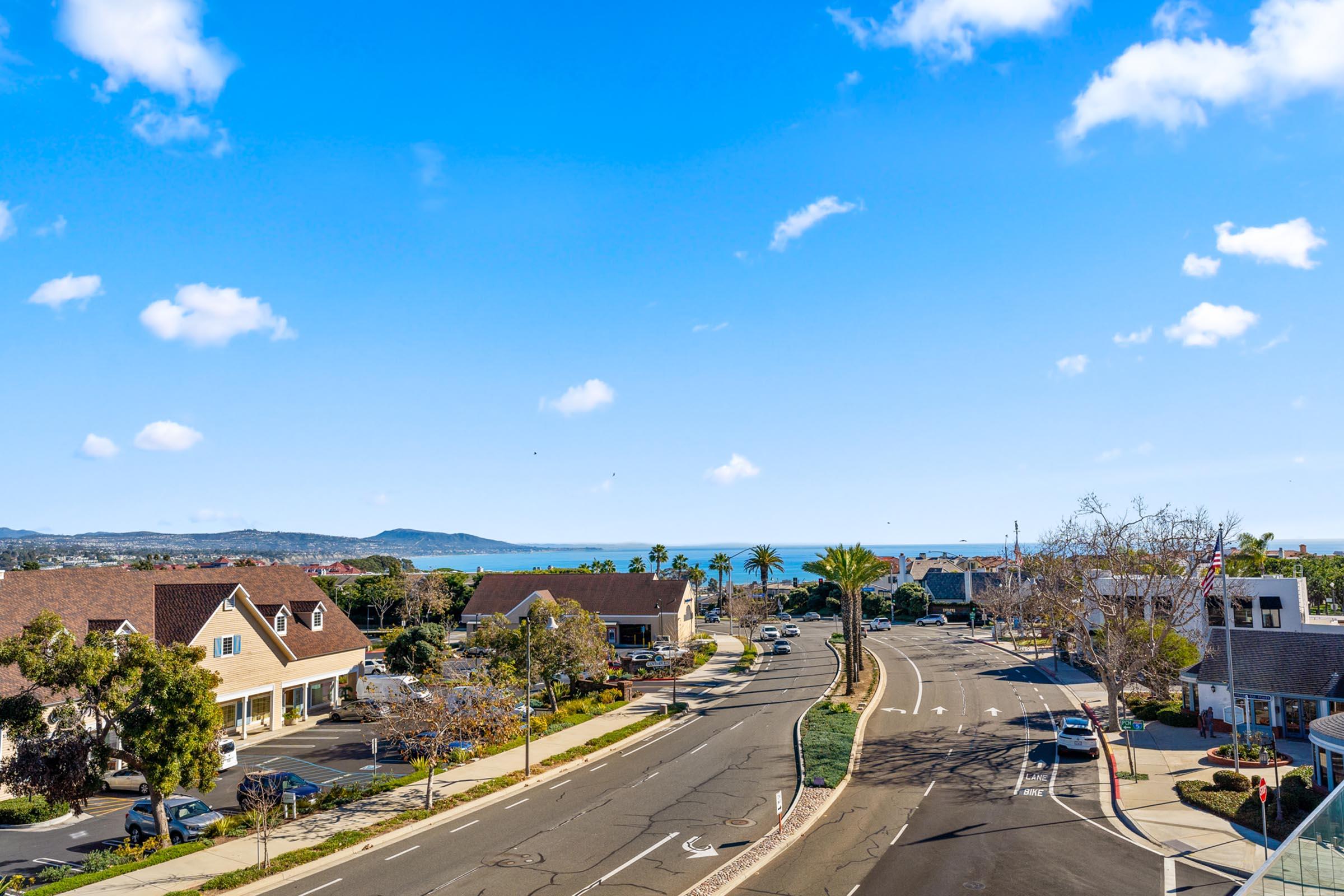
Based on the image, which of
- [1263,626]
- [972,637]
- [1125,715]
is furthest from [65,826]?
[972,637]

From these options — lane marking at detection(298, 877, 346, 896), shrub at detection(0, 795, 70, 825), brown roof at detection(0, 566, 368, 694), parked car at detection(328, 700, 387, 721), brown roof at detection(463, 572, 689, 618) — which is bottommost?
parked car at detection(328, 700, 387, 721)

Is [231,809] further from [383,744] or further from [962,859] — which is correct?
[962,859]

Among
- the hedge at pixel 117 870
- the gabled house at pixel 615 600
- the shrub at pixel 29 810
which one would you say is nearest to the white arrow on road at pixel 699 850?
the hedge at pixel 117 870

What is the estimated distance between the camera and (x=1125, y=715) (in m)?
46.2

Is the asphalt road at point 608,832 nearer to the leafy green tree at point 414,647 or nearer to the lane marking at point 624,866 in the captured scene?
the lane marking at point 624,866

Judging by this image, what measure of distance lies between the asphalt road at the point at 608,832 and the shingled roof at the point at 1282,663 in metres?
22.5

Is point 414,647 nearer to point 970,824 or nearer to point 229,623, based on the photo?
point 229,623

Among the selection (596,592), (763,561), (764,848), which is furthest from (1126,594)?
(763,561)

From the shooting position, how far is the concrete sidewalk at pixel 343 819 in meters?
22.9

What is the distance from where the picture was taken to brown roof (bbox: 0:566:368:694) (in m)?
39.0

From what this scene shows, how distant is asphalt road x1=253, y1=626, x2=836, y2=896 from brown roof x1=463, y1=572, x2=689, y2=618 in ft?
142

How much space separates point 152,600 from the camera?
45.3 meters

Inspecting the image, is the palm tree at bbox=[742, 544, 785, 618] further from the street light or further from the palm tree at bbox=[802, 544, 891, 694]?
the street light

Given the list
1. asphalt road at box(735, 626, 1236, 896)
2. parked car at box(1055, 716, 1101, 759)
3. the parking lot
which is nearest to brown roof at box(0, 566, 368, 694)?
the parking lot
